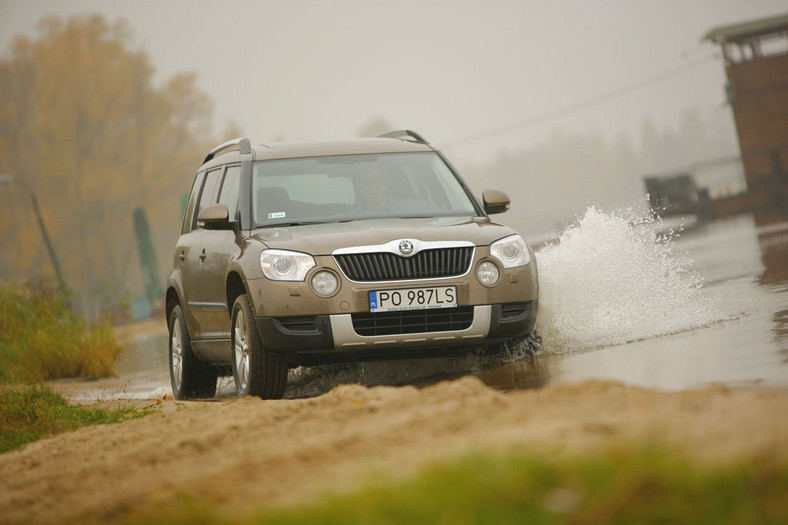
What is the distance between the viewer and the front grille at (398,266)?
8.62 metres

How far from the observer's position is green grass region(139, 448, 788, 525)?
3.52 metres

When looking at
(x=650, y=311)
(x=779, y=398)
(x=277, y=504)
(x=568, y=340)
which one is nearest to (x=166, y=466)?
(x=277, y=504)

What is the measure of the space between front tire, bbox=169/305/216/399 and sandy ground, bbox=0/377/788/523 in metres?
3.51

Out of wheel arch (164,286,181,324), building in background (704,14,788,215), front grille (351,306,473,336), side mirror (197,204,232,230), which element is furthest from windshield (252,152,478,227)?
building in background (704,14,788,215)

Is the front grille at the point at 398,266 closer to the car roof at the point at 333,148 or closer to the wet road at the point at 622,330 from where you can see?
the wet road at the point at 622,330

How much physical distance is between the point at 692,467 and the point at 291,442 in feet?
7.67

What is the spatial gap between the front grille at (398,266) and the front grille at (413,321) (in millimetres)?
245

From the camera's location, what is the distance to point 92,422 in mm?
8773

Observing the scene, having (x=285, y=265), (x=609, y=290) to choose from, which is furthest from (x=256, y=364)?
(x=609, y=290)

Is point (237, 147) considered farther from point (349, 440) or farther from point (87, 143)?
point (87, 143)

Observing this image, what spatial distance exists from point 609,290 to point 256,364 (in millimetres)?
3512

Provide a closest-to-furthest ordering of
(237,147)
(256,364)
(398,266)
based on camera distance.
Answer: (398,266) < (256,364) < (237,147)

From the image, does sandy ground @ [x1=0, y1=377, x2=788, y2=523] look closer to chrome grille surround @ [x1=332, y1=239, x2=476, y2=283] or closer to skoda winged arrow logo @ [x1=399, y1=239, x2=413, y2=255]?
chrome grille surround @ [x1=332, y1=239, x2=476, y2=283]

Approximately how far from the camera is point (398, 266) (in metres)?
8.66
